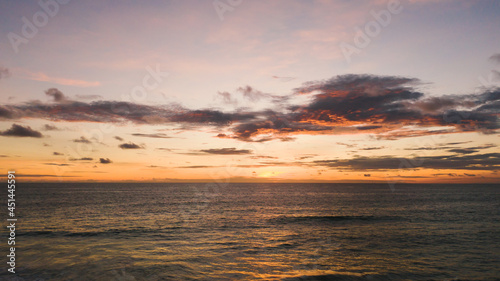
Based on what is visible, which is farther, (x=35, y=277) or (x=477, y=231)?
(x=477, y=231)

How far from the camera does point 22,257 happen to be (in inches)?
1119

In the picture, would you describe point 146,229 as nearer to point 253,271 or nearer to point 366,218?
point 253,271

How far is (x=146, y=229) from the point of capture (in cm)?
4512

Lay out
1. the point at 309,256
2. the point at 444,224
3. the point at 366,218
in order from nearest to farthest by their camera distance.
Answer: the point at 309,256 < the point at 444,224 < the point at 366,218

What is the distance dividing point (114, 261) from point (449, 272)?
3117 centimetres

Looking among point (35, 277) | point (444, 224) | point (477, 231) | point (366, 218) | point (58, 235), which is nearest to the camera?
point (35, 277)

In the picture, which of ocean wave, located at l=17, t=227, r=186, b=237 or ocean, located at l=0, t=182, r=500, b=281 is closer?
ocean, located at l=0, t=182, r=500, b=281

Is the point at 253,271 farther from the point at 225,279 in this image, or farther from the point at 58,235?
the point at 58,235

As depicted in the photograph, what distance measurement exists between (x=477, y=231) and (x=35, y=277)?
187 feet

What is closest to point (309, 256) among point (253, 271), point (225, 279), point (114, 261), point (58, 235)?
point (253, 271)

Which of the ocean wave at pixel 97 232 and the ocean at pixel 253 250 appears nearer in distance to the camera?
the ocean at pixel 253 250

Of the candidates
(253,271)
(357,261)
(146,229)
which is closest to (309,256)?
(357,261)

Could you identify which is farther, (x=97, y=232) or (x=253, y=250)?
(x=97, y=232)

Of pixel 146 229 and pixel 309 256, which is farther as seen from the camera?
pixel 146 229
